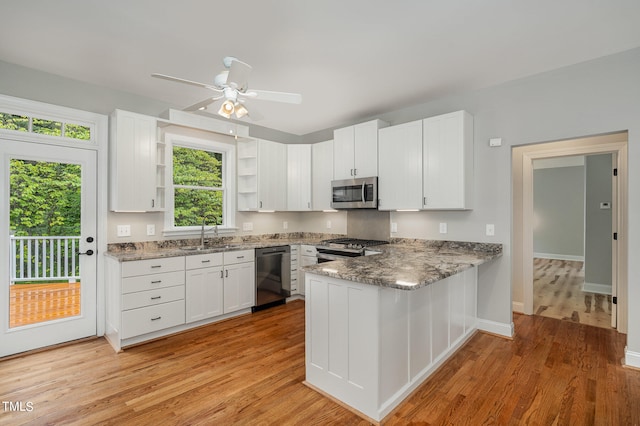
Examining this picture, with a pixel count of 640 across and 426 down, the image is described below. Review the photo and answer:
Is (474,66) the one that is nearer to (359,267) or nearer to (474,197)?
(474,197)

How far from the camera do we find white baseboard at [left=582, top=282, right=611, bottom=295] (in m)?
4.77

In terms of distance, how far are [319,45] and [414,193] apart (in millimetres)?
1898

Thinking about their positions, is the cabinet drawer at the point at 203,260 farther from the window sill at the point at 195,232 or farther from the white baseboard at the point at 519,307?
the white baseboard at the point at 519,307

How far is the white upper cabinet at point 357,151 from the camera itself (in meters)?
3.89

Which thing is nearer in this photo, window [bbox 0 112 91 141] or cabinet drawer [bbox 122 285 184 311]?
window [bbox 0 112 91 141]

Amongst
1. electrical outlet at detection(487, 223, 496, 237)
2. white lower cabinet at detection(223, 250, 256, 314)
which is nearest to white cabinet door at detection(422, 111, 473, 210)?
electrical outlet at detection(487, 223, 496, 237)

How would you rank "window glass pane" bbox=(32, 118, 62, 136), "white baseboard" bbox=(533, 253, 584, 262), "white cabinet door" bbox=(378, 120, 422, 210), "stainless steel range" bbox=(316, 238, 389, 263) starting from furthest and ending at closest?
1. "white baseboard" bbox=(533, 253, 584, 262)
2. "stainless steel range" bbox=(316, 238, 389, 263)
3. "white cabinet door" bbox=(378, 120, 422, 210)
4. "window glass pane" bbox=(32, 118, 62, 136)

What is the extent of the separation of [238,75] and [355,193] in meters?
2.31

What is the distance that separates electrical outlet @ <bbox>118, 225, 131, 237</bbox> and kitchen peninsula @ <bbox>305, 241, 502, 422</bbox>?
2.40 m

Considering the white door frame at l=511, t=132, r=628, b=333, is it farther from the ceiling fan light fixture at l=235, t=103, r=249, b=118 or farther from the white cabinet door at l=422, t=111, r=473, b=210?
the ceiling fan light fixture at l=235, t=103, r=249, b=118

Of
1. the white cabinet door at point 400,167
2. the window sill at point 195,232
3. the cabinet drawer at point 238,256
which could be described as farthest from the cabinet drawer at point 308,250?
Answer: the white cabinet door at point 400,167

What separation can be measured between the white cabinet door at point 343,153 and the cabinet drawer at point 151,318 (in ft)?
8.31

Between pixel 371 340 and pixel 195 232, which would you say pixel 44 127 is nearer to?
pixel 195 232

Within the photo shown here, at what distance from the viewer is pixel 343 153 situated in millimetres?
4227
